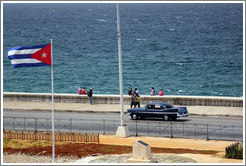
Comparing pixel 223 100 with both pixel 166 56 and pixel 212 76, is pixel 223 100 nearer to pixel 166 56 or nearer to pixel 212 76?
pixel 212 76

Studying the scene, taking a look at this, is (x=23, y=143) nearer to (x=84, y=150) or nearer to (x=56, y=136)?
(x=56, y=136)

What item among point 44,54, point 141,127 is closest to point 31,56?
point 44,54

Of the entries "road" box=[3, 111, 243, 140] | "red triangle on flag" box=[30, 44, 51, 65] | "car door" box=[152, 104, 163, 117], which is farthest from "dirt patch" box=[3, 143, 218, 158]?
"car door" box=[152, 104, 163, 117]

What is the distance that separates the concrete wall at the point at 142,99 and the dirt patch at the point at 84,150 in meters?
14.1

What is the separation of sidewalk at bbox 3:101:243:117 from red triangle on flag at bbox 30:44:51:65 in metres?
16.6

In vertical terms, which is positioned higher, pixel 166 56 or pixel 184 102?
pixel 166 56

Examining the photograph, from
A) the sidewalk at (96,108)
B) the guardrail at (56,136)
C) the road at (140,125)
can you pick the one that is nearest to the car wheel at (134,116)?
the road at (140,125)

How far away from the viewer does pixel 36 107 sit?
155 ft

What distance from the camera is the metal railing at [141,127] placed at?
113 feet

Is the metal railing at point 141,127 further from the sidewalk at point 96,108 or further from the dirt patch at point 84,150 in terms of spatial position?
the sidewalk at point 96,108

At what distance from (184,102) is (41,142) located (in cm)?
1498

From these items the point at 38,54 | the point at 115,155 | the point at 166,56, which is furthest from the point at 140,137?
the point at 166,56

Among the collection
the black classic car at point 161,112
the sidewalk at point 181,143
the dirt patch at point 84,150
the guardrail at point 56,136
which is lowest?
the dirt patch at point 84,150

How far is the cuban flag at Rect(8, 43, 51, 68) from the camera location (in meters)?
27.4
